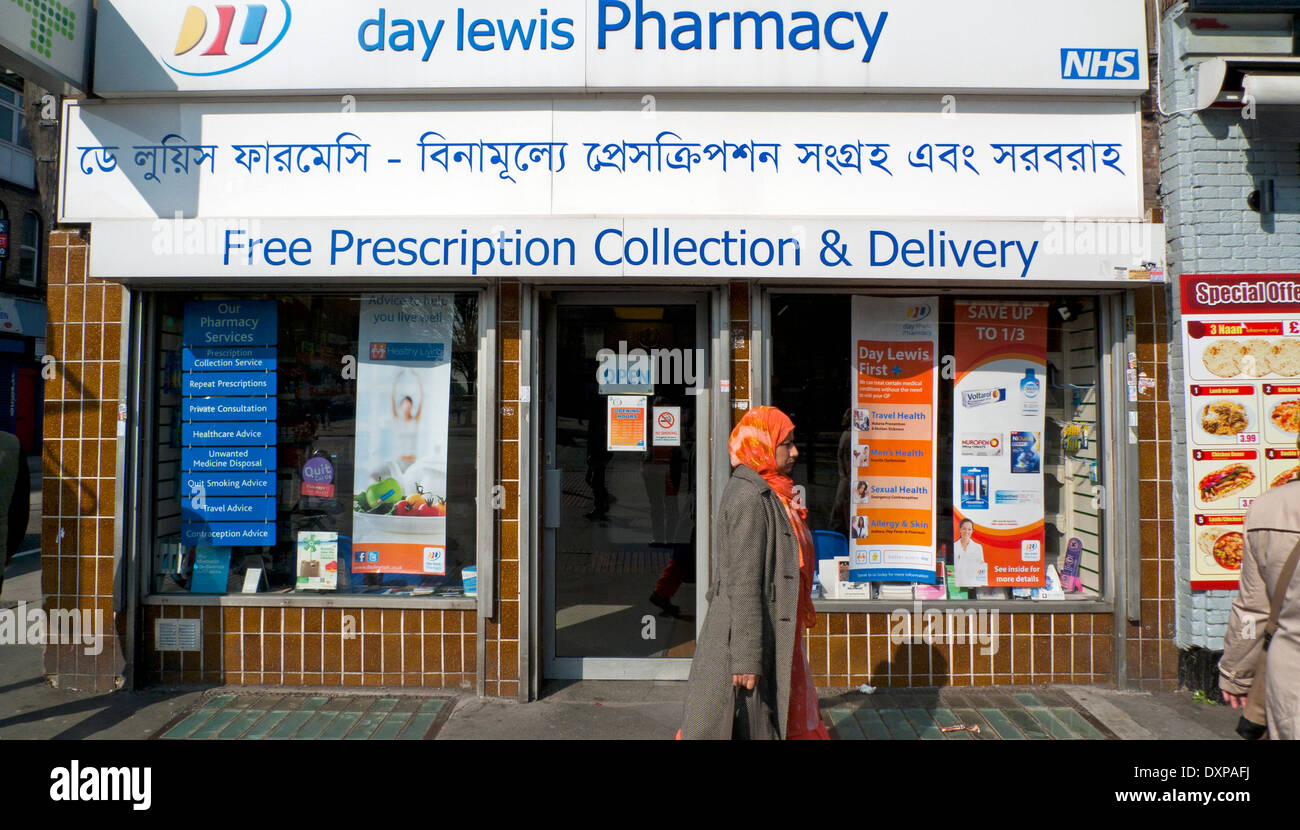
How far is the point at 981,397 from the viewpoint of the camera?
5934mm

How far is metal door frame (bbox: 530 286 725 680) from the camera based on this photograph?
19.0ft

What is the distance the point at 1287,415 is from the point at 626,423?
433cm

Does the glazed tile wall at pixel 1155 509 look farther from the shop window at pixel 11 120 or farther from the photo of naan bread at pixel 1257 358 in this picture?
the shop window at pixel 11 120

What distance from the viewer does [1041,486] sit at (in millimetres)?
5965

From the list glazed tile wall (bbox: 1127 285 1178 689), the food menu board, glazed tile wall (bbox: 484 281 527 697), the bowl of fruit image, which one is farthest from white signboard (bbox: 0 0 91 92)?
the food menu board

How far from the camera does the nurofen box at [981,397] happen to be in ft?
19.5

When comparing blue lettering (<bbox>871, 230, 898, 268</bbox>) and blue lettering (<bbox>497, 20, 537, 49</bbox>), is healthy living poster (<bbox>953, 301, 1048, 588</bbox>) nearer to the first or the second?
blue lettering (<bbox>871, 230, 898, 268</bbox>)

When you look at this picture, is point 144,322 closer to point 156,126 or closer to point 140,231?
point 140,231

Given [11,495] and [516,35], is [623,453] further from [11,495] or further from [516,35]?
[11,495]

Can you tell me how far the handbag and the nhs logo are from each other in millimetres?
3607

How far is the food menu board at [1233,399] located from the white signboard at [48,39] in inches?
288

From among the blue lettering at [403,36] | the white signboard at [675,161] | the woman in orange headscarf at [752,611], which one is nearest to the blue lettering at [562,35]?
the white signboard at [675,161]

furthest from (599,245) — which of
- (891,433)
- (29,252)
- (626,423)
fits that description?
(29,252)

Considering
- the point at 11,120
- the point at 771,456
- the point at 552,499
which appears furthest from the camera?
the point at 11,120
